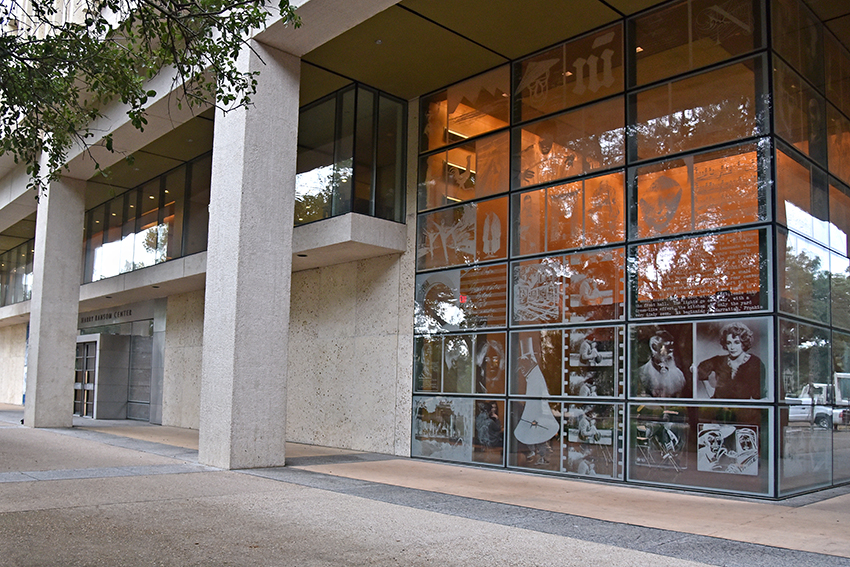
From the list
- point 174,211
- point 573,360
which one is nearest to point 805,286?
point 573,360

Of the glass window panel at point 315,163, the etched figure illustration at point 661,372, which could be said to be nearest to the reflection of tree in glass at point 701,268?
the etched figure illustration at point 661,372

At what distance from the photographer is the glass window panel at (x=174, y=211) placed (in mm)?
→ 19125

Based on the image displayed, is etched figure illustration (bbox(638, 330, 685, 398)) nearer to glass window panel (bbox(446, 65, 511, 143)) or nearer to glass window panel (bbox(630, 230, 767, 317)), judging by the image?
glass window panel (bbox(630, 230, 767, 317))

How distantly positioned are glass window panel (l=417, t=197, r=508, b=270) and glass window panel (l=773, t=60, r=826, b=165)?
4588 millimetres

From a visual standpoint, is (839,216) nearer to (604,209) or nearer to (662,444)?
(604,209)

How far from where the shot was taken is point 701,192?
10367 millimetres

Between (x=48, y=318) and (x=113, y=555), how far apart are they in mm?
14667

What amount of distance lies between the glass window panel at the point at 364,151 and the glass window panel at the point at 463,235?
120cm

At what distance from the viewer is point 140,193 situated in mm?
21344

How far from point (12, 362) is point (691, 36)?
3409 cm

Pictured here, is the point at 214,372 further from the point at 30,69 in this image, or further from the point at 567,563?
the point at 567,563

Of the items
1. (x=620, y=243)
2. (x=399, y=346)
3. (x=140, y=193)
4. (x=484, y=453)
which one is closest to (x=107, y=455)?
(x=399, y=346)

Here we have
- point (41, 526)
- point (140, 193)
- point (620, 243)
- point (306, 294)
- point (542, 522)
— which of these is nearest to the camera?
point (41, 526)

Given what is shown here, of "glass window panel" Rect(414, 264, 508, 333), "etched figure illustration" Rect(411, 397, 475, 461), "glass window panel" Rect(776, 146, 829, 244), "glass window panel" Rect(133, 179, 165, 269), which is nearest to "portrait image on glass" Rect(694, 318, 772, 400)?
"glass window panel" Rect(776, 146, 829, 244)
